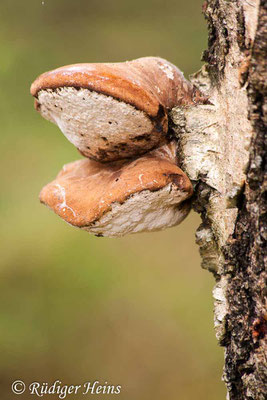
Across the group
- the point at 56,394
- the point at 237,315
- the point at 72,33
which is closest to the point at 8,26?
the point at 72,33

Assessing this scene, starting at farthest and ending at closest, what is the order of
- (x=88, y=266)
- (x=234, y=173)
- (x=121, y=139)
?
(x=88, y=266), (x=121, y=139), (x=234, y=173)

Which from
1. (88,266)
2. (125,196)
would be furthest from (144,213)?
(88,266)

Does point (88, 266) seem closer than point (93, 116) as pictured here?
No

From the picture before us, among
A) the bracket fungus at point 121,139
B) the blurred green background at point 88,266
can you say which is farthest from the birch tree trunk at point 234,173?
the blurred green background at point 88,266

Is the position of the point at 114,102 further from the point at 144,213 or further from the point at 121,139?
the point at 144,213

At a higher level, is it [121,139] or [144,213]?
[121,139]

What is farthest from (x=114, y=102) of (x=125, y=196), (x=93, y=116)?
(x=125, y=196)

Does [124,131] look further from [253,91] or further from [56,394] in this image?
[56,394]

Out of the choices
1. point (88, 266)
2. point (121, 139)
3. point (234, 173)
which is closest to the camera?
point (234, 173)
